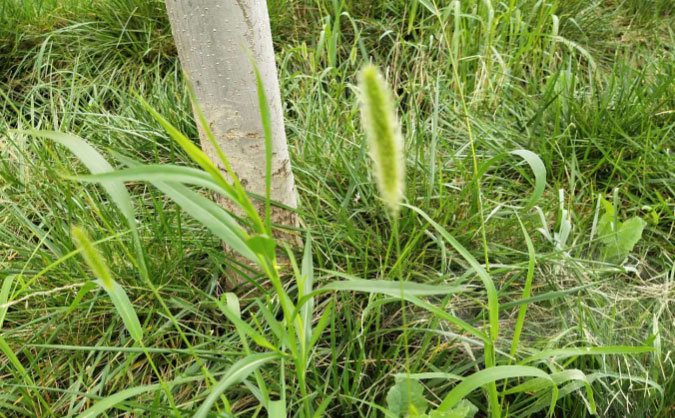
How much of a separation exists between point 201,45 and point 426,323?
0.81 metres

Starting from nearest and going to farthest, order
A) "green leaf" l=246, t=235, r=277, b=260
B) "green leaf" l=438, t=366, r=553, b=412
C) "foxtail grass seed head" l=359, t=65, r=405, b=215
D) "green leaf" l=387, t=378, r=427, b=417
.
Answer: "foxtail grass seed head" l=359, t=65, r=405, b=215 → "green leaf" l=246, t=235, r=277, b=260 → "green leaf" l=438, t=366, r=553, b=412 → "green leaf" l=387, t=378, r=427, b=417

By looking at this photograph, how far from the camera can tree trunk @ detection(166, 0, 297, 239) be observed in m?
1.25

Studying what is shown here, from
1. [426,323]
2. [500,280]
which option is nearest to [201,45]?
[426,323]

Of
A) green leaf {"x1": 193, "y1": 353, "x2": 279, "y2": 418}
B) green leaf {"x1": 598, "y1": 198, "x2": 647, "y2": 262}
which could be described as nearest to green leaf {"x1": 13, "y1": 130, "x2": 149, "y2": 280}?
green leaf {"x1": 193, "y1": 353, "x2": 279, "y2": 418}

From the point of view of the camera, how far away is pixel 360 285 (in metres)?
0.96

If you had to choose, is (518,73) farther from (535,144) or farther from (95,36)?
(95,36)

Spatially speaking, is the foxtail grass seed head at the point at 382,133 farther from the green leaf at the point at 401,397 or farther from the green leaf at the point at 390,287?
the green leaf at the point at 401,397

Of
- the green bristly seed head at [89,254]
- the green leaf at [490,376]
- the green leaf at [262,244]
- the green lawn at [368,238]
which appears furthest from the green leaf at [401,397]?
the green bristly seed head at [89,254]

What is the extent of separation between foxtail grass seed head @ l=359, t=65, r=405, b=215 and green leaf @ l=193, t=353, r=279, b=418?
1.30 ft

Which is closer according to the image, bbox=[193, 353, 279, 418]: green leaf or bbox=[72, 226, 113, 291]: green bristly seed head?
bbox=[72, 226, 113, 291]: green bristly seed head

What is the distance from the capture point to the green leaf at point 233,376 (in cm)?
90

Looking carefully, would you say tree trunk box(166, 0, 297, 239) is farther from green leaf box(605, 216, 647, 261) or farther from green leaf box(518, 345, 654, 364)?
green leaf box(605, 216, 647, 261)

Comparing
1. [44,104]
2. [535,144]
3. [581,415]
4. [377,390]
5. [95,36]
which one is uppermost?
[95,36]

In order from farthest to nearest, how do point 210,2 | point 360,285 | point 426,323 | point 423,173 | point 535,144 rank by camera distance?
point 535,144 < point 423,173 < point 426,323 < point 210,2 < point 360,285
